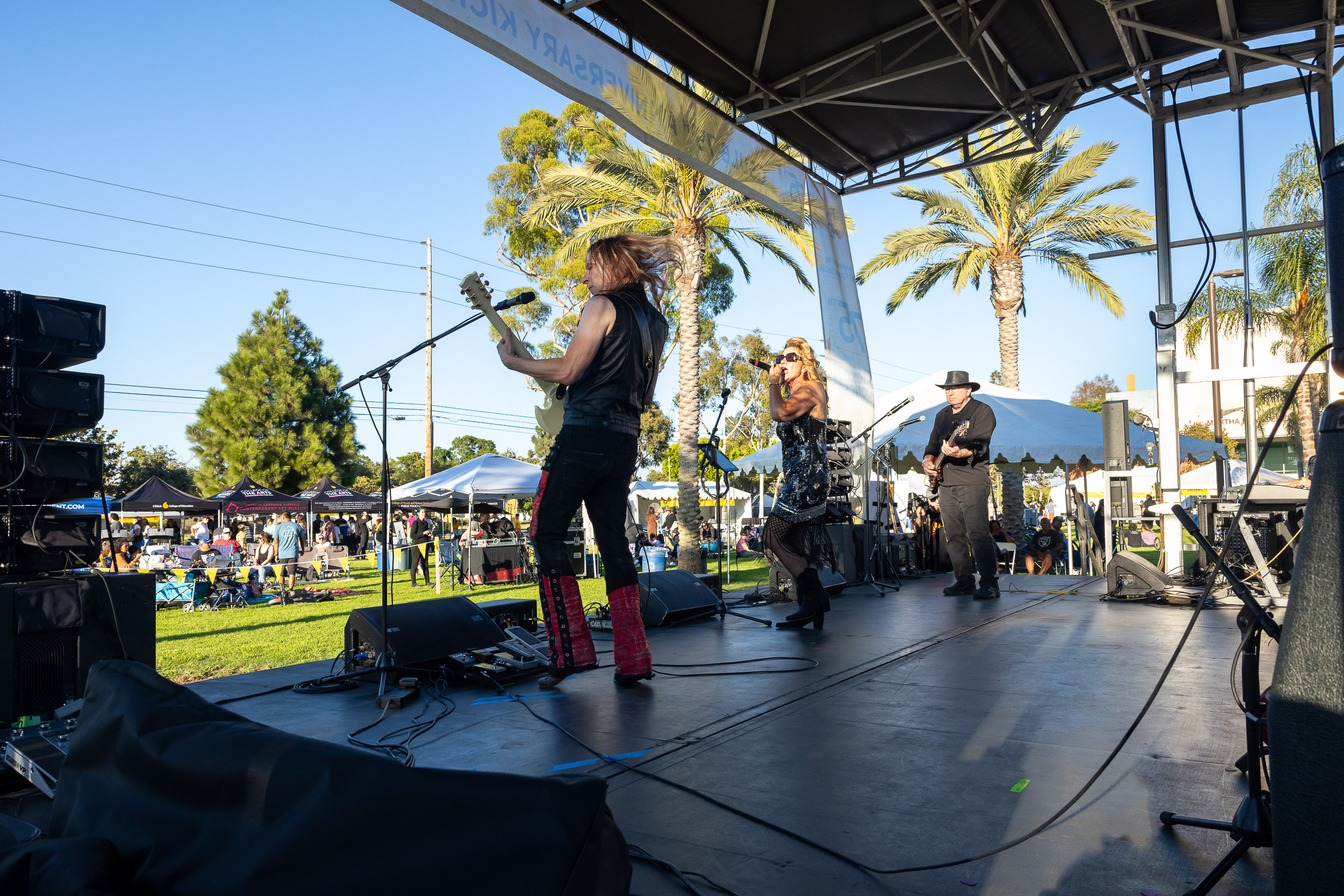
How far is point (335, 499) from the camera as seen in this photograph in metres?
28.4

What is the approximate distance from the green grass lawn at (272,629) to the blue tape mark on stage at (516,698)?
8.08 feet

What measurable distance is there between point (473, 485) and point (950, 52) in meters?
13.6

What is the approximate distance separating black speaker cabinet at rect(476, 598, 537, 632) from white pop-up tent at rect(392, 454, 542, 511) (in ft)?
41.1

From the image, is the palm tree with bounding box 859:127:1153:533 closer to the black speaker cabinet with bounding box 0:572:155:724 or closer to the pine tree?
the black speaker cabinet with bounding box 0:572:155:724

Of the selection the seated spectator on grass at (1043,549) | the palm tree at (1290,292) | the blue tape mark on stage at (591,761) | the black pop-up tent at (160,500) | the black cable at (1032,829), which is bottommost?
the seated spectator on grass at (1043,549)

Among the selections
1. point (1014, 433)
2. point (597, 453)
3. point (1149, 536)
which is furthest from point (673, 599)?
point (1149, 536)

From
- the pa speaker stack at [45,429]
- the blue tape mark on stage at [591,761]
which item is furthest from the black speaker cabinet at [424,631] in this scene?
the blue tape mark on stage at [591,761]

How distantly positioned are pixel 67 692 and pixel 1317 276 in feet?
86.8

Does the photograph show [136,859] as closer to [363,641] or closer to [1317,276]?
[363,641]

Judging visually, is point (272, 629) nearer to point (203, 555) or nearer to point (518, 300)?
point (203, 555)

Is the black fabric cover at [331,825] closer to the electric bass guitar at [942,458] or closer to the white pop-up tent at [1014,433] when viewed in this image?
the electric bass guitar at [942,458]

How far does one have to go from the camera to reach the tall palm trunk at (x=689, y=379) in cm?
1669

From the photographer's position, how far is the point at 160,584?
14156 mm

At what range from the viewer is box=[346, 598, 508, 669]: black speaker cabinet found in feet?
12.7
